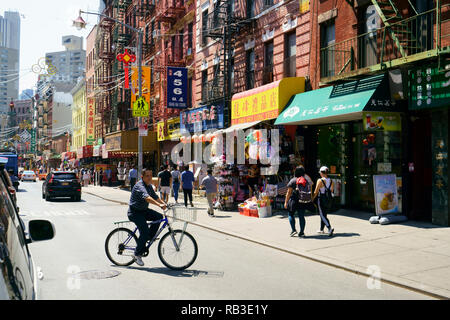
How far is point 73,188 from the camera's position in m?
24.8

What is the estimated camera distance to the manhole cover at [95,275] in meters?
7.31

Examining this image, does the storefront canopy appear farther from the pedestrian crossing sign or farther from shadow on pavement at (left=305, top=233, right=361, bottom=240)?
the pedestrian crossing sign

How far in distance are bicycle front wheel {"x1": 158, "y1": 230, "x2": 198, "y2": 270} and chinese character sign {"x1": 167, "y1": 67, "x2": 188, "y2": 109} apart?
20752 millimetres

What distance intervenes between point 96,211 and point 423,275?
46.4ft

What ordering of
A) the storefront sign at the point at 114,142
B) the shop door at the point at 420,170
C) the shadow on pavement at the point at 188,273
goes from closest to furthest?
the shadow on pavement at the point at 188,273 → the shop door at the point at 420,170 → the storefront sign at the point at 114,142

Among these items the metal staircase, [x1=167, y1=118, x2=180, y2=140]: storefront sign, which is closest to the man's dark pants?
the metal staircase

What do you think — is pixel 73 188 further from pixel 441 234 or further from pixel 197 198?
pixel 441 234

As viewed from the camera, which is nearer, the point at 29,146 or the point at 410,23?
the point at 410,23

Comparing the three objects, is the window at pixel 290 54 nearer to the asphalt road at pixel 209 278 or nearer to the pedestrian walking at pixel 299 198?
the pedestrian walking at pixel 299 198

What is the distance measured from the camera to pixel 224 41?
77.2 ft

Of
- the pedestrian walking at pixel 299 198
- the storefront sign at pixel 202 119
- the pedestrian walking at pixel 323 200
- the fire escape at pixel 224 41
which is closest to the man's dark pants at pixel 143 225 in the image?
the pedestrian walking at pixel 299 198

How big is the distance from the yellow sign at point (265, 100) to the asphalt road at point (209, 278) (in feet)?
26.7

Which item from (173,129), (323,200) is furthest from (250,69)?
(323,200)
